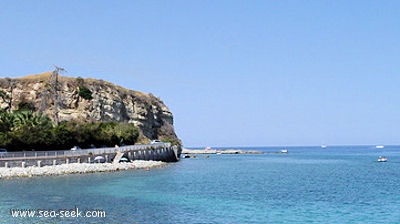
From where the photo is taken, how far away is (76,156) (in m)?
60.8

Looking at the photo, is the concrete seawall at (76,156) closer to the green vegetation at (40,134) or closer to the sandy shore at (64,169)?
the sandy shore at (64,169)

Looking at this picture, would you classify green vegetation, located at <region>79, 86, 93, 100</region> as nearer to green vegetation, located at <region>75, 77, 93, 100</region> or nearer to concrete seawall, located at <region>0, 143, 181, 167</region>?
green vegetation, located at <region>75, 77, 93, 100</region>

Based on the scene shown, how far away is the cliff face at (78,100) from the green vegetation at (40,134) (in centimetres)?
2139

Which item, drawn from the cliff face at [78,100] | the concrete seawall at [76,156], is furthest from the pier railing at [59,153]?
the cliff face at [78,100]

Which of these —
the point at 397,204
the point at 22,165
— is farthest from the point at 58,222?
the point at 22,165

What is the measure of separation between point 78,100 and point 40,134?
144ft

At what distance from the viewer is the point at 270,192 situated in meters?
42.8

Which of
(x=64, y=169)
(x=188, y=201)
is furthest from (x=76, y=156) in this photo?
(x=188, y=201)

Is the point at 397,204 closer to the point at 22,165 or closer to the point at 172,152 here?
the point at 22,165

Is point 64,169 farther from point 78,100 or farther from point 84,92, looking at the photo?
point 84,92

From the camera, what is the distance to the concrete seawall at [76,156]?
174 feet

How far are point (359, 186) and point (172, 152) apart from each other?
52.5 metres

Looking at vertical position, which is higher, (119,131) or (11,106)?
(11,106)

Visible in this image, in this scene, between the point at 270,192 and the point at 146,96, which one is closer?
the point at 270,192
